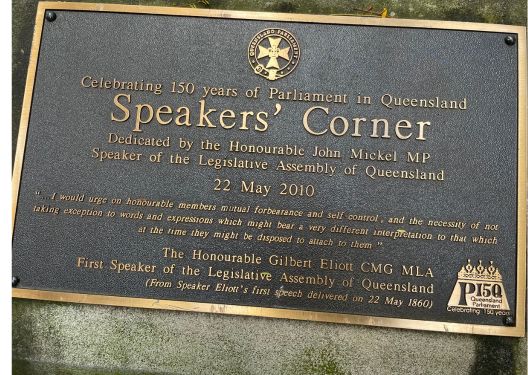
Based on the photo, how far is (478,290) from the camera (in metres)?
2.85

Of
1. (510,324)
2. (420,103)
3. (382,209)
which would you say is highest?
(420,103)

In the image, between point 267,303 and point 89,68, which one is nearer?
point 267,303

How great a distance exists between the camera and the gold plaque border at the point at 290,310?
284 cm

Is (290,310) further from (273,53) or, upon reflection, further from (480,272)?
(273,53)

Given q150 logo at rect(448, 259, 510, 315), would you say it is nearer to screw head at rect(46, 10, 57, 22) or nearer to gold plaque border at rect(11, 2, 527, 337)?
gold plaque border at rect(11, 2, 527, 337)

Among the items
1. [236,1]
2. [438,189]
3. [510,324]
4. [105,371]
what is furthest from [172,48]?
[510,324]

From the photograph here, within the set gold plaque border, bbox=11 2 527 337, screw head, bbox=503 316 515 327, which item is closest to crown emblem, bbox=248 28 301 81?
gold plaque border, bbox=11 2 527 337

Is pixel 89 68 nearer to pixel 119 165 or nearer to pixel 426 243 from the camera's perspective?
pixel 119 165

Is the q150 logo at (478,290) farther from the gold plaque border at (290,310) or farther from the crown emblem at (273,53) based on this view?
the crown emblem at (273,53)

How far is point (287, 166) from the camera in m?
3.00

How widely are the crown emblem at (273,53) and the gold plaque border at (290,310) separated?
0.13 metres

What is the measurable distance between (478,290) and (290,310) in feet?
4.23

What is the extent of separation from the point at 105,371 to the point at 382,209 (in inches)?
89.3

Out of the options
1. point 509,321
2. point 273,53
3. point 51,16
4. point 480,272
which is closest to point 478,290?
point 480,272
